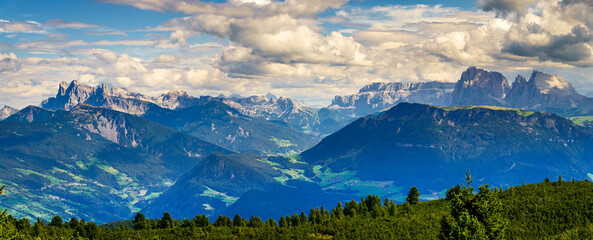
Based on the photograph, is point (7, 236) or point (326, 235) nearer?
point (7, 236)

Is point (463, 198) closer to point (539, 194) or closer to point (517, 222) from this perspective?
point (517, 222)

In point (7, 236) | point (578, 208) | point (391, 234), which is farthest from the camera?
point (391, 234)

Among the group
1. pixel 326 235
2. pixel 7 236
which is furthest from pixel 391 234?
pixel 7 236

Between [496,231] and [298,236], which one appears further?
[298,236]

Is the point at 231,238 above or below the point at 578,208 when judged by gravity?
below

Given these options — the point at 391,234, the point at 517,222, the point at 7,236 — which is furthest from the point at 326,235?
the point at 7,236

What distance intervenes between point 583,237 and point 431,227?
204ft

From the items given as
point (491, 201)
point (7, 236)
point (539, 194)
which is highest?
point (539, 194)

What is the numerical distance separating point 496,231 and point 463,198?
369 inches

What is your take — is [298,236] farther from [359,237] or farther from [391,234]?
[391,234]

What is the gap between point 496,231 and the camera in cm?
9588

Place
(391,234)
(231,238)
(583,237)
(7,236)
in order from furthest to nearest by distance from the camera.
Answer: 1. (231,238)
2. (391,234)
3. (583,237)
4. (7,236)

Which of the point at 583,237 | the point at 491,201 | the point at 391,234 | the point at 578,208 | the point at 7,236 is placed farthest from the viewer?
the point at 391,234

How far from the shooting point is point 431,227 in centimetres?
17738
